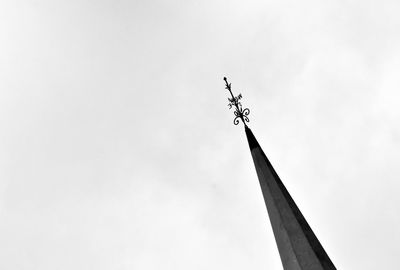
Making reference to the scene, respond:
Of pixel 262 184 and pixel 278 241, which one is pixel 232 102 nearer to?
pixel 262 184

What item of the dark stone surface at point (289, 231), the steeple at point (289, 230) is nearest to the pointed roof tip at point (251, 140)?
the steeple at point (289, 230)

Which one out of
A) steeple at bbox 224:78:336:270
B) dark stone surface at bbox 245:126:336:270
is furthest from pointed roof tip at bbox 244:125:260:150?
dark stone surface at bbox 245:126:336:270

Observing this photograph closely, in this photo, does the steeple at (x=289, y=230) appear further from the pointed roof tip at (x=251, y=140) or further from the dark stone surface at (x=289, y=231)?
the pointed roof tip at (x=251, y=140)

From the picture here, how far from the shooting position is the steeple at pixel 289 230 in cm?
1261

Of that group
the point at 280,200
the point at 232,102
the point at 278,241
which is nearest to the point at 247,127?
the point at 232,102

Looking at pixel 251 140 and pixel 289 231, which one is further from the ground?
pixel 251 140

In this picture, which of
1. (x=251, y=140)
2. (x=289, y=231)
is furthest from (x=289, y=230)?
(x=251, y=140)

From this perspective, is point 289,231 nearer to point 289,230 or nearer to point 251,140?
point 289,230

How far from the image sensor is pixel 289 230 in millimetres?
13672

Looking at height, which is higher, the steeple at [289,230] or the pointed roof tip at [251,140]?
the pointed roof tip at [251,140]

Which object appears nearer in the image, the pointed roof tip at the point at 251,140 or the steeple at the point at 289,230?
the steeple at the point at 289,230

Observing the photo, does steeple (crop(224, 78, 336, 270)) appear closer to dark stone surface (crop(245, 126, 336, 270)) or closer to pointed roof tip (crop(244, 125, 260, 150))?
dark stone surface (crop(245, 126, 336, 270))

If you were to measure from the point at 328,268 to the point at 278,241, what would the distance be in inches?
83.4

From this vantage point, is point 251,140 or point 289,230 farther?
point 251,140
